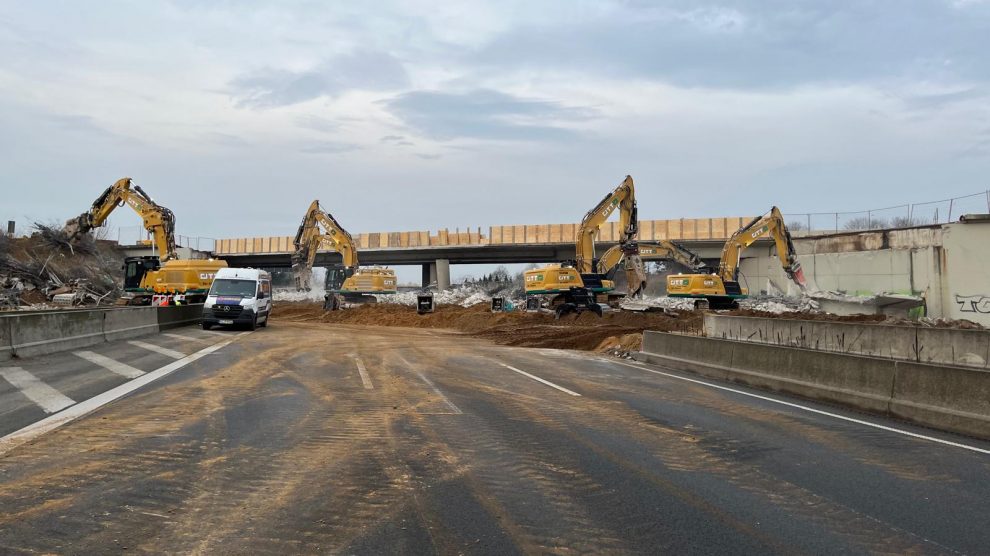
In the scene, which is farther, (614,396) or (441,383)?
(441,383)

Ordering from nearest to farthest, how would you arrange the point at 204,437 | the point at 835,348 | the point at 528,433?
1. the point at 204,437
2. the point at 528,433
3. the point at 835,348

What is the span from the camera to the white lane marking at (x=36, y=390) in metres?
9.95

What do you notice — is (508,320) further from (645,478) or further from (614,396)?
(645,478)

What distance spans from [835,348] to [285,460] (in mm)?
17754

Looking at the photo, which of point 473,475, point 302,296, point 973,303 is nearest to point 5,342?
point 473,475

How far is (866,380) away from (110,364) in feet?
48.7

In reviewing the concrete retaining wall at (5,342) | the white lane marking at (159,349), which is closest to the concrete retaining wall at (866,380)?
the white lane marking at (159,349)

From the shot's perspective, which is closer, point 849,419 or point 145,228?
point 849,419

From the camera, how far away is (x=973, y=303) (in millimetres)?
37062

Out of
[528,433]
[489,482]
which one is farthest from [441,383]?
[489,482]

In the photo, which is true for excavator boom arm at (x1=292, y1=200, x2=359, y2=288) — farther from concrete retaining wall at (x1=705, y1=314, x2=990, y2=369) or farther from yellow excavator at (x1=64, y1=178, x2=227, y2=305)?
concrete retaining wall at (x1=705, y1=314, x2=990, y2=369)

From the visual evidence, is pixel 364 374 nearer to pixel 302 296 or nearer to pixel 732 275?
pixel 732 275

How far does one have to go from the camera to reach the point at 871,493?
20.3 feet

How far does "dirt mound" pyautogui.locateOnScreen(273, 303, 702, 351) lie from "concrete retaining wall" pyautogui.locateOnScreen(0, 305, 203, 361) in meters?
13.4
